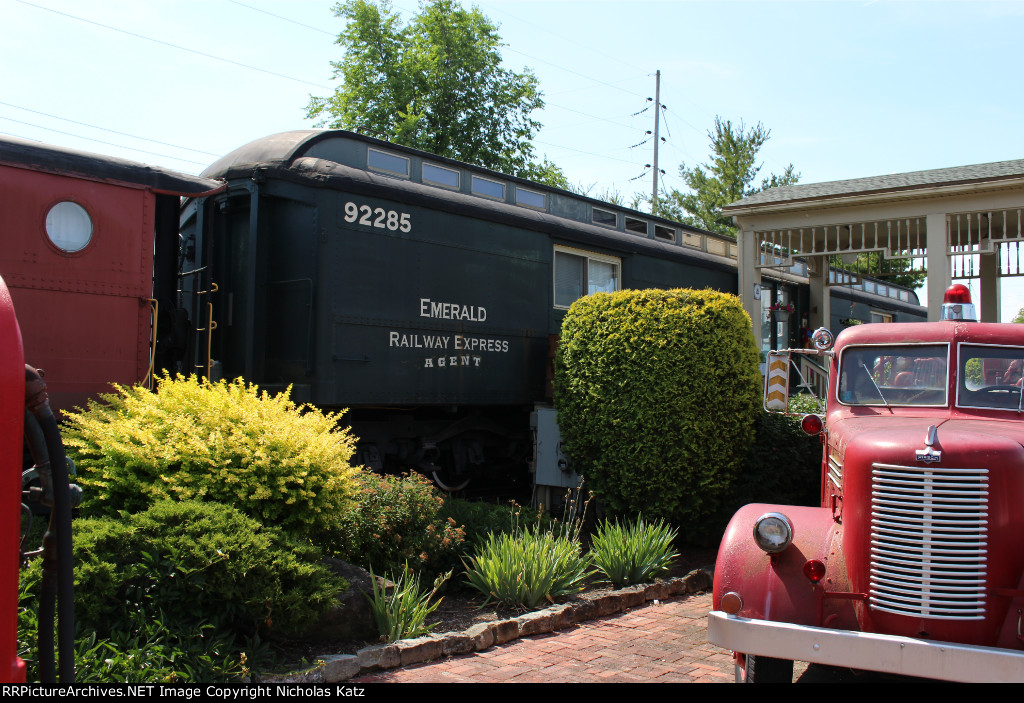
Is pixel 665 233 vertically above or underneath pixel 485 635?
above

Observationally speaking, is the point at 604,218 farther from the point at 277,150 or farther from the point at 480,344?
the point at 277,150

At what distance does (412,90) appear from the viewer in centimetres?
2428

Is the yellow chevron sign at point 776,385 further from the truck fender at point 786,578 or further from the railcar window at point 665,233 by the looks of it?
the railcar window at point 665,233

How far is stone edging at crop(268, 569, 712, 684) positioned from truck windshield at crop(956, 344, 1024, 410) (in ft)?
9.28

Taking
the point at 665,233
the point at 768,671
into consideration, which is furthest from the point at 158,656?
the point at 665,233

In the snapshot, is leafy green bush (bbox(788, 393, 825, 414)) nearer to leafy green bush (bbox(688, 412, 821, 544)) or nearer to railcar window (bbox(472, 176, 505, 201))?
leafy green bush (bbox(688, 412, 821, 544))

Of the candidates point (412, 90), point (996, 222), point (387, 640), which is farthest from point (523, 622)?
point (412, 90)

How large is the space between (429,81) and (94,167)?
19419 mm

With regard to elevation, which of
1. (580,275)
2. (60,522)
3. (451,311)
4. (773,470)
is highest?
(580,275)

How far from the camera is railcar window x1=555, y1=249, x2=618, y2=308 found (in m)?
10.5

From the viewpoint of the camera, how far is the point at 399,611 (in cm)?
488

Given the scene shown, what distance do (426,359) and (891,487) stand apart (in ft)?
18.5

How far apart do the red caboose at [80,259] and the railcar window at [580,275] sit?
5.05 m

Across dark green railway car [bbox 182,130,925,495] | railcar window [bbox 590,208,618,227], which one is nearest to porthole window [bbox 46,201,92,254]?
dark green railway car [bbox 182,130,925,495]
